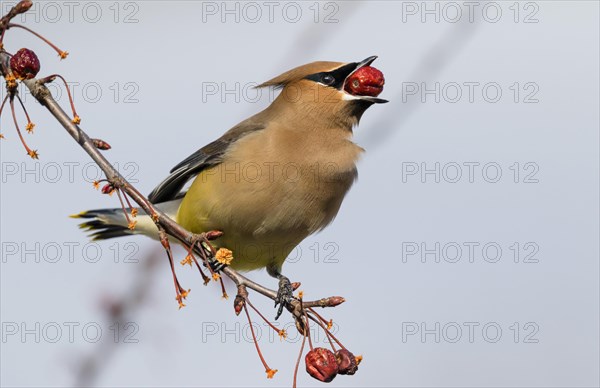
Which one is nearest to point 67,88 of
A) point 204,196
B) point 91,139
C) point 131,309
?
point 91,139

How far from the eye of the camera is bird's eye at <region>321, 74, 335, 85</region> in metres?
5.04

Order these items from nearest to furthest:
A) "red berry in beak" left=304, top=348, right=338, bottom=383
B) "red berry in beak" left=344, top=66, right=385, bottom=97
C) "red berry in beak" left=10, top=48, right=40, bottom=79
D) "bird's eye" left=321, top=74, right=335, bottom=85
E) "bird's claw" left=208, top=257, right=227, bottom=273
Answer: "red berry in beak" left=10, top=48, right=40, bottom=79 < "red berry in beak" left=304, top=348, right=338, bottom=383 < "bird's claw" left=208, top=257, right=227, bottom=273 < "red berry in beak" left=344, top=66, right=385, bottom=97 < "bird's eye" left=321, top=74, right=335, bottom=85

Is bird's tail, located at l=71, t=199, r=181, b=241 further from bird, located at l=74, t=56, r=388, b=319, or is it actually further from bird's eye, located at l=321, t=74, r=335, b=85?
bird's eye, located at l=321, t=74, r=335, b=85

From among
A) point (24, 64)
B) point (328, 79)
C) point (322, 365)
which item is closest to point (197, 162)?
point (328, 79)

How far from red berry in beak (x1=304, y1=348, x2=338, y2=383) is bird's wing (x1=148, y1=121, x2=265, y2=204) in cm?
203

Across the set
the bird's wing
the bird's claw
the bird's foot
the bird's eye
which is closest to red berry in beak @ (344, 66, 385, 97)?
the bird's eye

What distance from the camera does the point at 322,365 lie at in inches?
124

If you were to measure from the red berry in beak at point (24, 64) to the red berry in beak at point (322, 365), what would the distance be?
138cm

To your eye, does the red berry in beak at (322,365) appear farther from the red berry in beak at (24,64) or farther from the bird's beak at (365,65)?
the bird's beak at (365,65)

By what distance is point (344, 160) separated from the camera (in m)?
4.94

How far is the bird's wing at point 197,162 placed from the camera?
16.6 ft

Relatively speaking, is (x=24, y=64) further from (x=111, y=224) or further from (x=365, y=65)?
(x=111, y=224)

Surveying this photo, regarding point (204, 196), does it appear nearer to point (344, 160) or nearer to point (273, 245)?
point (273, 245)

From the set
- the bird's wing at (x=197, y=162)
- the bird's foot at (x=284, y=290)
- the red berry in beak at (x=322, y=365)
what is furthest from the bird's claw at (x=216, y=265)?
the bird's wing at (x=197, y=162)
